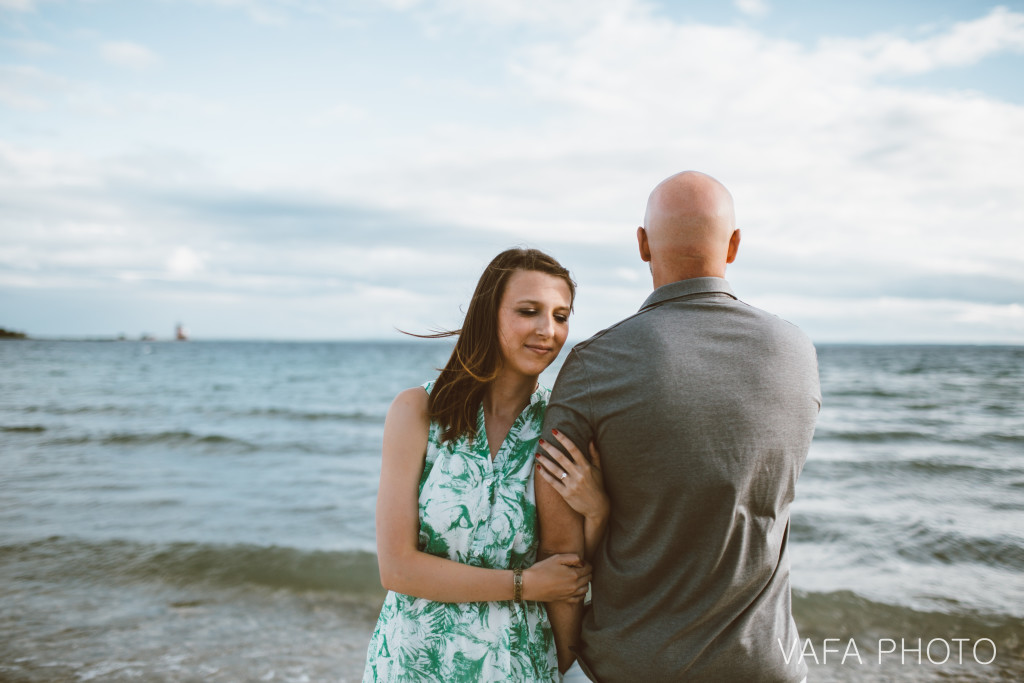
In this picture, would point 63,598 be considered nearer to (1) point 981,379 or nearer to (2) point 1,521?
(2) point 1,521

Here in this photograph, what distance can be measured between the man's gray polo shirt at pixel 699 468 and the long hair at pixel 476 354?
540mm

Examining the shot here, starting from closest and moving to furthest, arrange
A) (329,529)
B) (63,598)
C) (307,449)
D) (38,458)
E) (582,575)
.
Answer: (582,575) → (63,598) → (329,529) → (38,458) → (307,449)

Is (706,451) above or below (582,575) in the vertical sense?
above

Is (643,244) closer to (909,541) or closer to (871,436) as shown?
(909,541)

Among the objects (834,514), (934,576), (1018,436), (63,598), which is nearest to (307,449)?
(63,598)

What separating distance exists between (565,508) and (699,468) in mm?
540

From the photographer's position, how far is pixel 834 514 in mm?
8164

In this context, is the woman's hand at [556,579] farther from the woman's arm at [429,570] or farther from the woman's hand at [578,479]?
the woman's hand at [578,479]

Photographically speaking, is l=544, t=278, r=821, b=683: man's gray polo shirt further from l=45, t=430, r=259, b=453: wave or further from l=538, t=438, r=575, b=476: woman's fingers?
l=45, t=430, r=259, b=453: wave

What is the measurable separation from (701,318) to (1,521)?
8795 millimetres

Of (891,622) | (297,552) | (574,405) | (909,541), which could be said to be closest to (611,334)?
(574,405)

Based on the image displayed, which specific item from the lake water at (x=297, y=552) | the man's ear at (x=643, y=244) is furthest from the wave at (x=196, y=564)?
the man's ear at (x=643, y=244)

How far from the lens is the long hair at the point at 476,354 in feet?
7.81

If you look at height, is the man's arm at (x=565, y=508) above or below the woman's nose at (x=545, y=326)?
below
